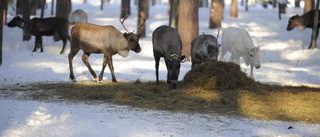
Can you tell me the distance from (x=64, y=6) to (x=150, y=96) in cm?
1308

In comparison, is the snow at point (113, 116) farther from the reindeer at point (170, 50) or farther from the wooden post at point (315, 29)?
the wooden post at point (315, 29)

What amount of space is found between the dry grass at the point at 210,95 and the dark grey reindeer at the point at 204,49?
70 centimetres

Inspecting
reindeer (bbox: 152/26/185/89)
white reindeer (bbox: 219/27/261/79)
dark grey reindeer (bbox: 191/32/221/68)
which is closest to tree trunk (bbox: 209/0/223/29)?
white reindeer (bbox: 219/27/261/79)

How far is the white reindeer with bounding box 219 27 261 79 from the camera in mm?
13125

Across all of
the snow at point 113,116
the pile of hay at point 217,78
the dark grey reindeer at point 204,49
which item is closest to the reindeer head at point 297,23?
the snow at point 113,116

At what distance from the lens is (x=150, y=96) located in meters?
10.0

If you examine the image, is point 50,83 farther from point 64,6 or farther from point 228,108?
point 64,6

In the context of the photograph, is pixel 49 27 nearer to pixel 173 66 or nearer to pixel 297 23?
pixel 173 66

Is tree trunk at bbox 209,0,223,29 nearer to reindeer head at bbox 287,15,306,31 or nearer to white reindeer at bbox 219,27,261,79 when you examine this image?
reindeer head at bbox 287,15,306,31

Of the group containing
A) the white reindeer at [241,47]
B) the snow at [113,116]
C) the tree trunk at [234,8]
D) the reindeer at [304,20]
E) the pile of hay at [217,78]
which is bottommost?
the snow at [113,116]

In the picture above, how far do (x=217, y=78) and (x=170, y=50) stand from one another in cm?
125

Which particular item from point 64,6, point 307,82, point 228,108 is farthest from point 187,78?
point 64,6

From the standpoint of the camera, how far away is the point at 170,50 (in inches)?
433

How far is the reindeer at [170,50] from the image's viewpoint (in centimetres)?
1076
